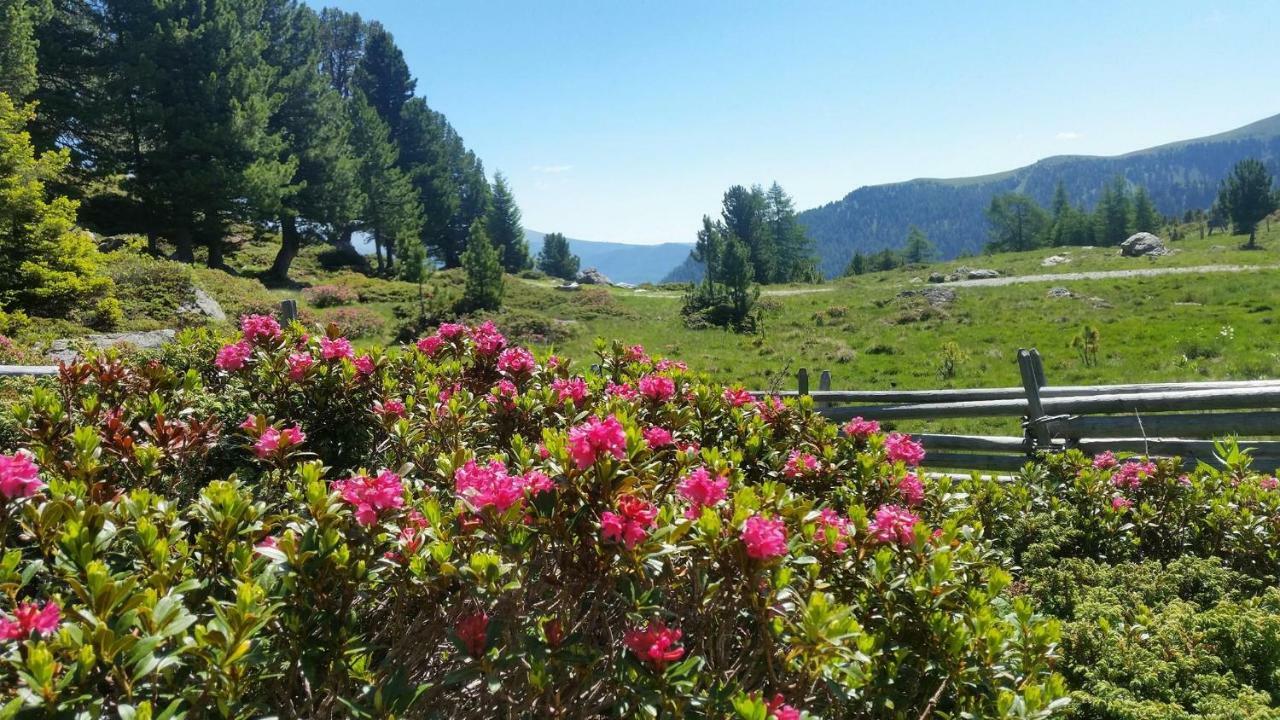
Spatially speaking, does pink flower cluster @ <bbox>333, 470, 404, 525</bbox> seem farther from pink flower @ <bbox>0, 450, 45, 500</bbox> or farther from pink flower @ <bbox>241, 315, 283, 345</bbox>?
pink flower @ <bbox>241, 315, 283, 345</bbox>

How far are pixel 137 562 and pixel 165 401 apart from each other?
2.27 m

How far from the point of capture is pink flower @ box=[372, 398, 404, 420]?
3.62 m

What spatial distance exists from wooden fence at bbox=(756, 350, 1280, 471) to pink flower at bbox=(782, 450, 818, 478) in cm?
384

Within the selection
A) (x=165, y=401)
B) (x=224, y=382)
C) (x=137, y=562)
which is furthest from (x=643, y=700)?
(x=224, y=382)

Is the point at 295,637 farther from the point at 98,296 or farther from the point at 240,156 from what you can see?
the point at 240,156

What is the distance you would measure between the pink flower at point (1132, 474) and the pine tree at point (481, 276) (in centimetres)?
2606

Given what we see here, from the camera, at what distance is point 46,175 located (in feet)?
44.9

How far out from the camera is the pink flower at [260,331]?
14.0 ft

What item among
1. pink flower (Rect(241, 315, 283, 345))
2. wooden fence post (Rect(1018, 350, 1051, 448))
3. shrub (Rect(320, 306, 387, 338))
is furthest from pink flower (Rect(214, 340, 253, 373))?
shrub (Rect(320, 306, 387, 338))

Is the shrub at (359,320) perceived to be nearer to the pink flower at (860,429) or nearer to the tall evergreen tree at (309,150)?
the tall evergreen tree at (309,150)

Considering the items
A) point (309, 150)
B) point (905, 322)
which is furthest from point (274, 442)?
point (309, 150)

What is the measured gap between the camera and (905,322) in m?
22.9

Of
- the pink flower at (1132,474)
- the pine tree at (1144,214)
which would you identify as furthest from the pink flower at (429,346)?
the pine tree at (1144,214)

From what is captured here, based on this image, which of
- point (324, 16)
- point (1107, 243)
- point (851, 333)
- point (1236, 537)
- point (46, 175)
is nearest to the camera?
point (1236, 537)
